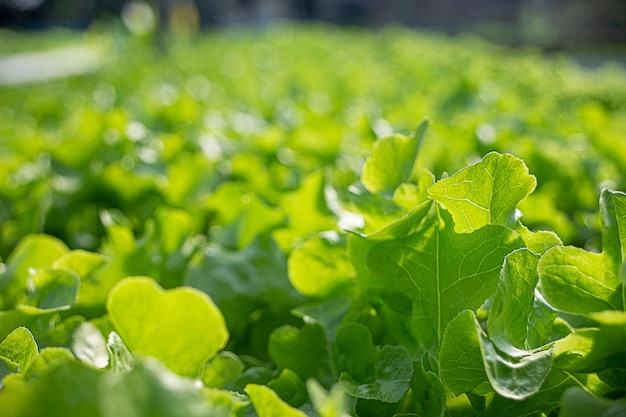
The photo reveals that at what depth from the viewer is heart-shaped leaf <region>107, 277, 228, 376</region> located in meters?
0.82

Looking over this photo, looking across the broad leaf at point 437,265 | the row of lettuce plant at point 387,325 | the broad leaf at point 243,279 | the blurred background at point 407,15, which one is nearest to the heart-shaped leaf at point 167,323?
the row of lettuce plant at point 387,325

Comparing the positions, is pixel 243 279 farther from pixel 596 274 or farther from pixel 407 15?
pixel 407 15

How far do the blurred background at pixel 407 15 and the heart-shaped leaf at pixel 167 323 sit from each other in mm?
10430

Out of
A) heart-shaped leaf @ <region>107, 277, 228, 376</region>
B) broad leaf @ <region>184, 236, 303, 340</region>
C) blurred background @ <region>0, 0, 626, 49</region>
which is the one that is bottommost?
blurred background @ <region>0, 0, 626, 49</region>

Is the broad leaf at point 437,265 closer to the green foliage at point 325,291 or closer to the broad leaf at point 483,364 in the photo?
the green foliage at point 325,291

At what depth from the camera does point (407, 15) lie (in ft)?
88.7

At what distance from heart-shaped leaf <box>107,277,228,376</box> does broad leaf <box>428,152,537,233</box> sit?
0.29 meters

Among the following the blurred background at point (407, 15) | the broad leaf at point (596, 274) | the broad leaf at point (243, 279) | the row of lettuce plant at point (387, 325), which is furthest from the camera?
the blurred background at point (407, 15)

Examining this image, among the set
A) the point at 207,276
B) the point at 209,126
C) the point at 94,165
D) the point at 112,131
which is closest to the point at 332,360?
the point at 207,276

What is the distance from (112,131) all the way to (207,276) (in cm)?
140

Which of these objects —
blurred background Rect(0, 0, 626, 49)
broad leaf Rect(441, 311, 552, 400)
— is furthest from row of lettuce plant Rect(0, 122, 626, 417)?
blurred background Rect(0, 0, 626, 49)

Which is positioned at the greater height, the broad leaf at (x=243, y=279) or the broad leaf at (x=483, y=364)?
the broad leaf at (x=483, y=364)

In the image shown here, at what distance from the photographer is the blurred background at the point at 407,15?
22.3 metres

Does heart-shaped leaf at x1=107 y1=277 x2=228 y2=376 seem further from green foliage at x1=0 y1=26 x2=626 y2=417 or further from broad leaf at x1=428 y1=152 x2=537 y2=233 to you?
broad leaf at x1=428 y1=152 x2=537 y2=233
